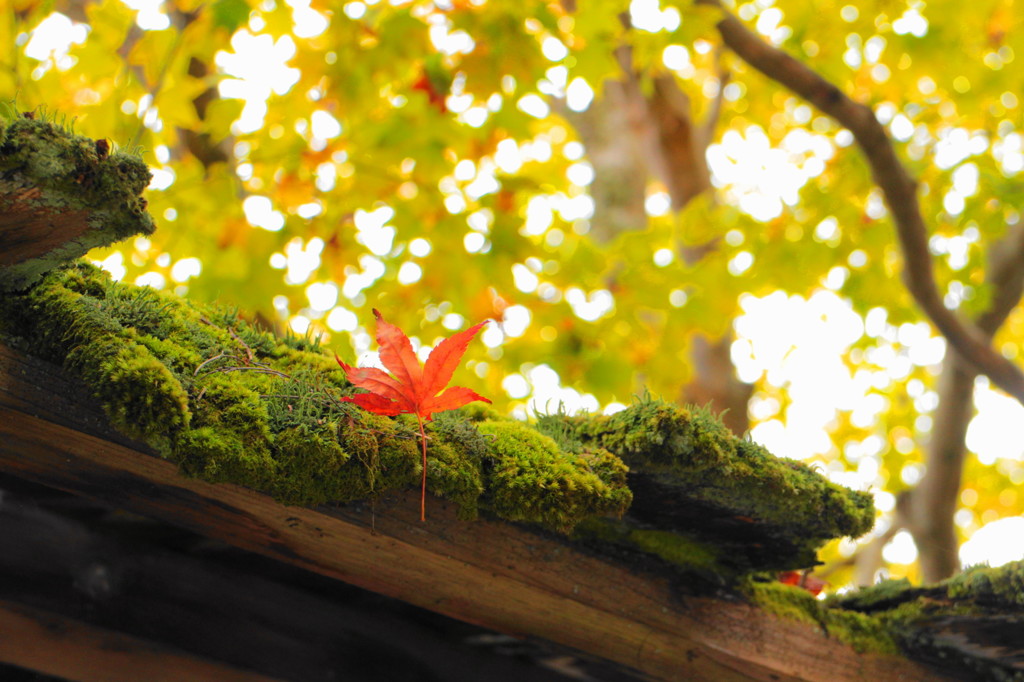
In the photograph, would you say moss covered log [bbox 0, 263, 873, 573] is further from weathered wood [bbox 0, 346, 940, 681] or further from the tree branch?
the tree branch

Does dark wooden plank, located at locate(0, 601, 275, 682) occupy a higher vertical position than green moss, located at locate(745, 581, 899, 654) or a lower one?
lower

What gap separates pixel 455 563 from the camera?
1172mm

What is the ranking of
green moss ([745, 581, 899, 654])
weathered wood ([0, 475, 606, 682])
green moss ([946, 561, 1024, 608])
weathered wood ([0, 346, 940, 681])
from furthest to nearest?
green moss ([745, 581, 899, 654])
green moss ([946, 561, 1024, 608])
weathered wood ([0, 475, 606, 682])
weathered wood ([0, 346, 940, 681])

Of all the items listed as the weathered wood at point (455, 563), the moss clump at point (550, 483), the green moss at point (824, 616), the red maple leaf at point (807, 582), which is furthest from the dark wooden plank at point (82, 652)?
the red maple leaf at point (807, 582)

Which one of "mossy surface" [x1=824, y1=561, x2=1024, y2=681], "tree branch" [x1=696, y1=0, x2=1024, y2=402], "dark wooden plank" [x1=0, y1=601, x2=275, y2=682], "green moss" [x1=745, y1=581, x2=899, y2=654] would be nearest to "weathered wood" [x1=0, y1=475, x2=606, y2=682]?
"dark wooden plank" [x1=0, y1=601, x2=275, y2=682]

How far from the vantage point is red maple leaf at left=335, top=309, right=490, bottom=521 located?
99 centimetres

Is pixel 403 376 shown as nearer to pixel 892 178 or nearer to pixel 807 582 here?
pixel 807 582

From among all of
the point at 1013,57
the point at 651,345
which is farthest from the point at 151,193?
the point at 1013,57

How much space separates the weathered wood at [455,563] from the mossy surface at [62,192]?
5.9 inches

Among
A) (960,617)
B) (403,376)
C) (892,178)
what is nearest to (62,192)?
(403,376)

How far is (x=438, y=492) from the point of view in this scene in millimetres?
1009

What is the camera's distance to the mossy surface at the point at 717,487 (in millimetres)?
1104

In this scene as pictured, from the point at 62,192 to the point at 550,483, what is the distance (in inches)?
28.4

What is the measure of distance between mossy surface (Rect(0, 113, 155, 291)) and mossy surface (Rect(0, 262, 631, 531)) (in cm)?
7
